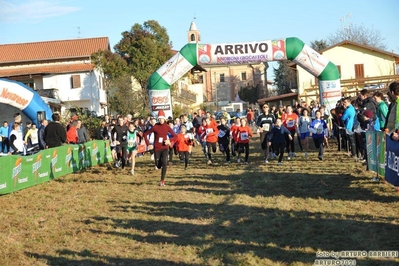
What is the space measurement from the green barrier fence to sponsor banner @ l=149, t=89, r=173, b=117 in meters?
2.71

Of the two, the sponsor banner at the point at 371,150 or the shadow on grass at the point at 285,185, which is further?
the sponsor banner at the point at 371,150

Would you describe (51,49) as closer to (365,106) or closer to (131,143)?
(131,143)

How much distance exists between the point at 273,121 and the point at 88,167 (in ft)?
23.4

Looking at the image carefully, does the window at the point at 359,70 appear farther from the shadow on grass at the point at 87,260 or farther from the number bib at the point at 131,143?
the shadow on grass at the point at 87,260

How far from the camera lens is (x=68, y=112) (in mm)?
42094

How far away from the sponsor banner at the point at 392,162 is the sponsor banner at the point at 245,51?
48.6 feet

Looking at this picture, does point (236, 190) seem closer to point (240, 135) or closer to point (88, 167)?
point (240, 135)

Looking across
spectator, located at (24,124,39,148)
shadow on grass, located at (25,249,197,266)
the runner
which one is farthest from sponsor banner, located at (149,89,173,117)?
shadow on grass, located at (25,249,197,266)

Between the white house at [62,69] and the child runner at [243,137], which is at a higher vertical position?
the white house at [62,69]

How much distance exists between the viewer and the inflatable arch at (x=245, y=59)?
25.8 meters

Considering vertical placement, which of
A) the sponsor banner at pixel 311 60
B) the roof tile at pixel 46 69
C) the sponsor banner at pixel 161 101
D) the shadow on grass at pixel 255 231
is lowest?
the shadow on grass at pixel 255 231

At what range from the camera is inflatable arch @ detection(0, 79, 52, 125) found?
2180 cm

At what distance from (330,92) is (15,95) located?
1284 centimetres

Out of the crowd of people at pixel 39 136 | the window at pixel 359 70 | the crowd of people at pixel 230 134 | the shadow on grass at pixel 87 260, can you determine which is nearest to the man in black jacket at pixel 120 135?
the crowd of people at pixel 230 134
